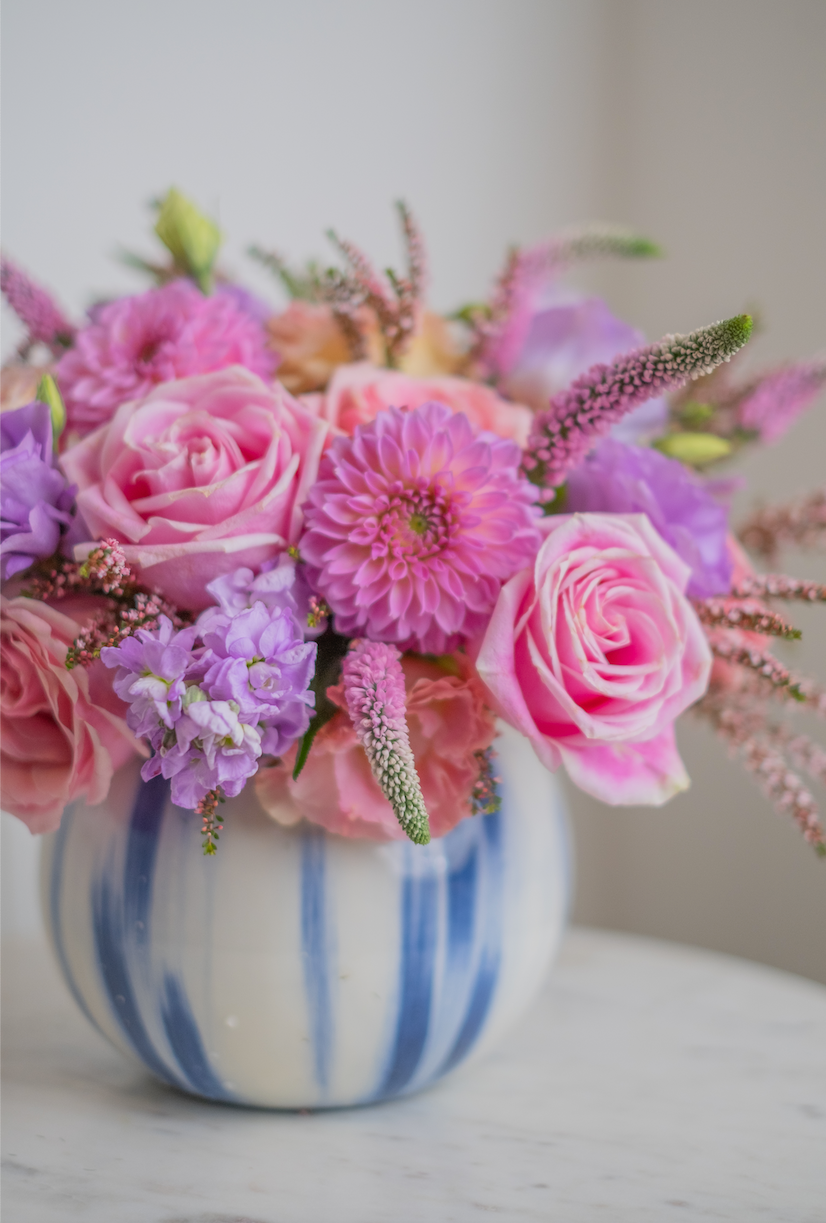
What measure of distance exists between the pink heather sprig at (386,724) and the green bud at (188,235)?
30cm

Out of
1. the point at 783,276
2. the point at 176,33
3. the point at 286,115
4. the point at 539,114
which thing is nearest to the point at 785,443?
the point at 783,276

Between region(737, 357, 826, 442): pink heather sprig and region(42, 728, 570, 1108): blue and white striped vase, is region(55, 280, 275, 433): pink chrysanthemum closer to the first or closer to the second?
region(42, 728, 570, 1108): blue and white striped vase

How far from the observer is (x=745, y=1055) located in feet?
2.19

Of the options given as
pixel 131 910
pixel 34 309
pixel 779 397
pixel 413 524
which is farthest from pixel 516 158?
pixel 131 910

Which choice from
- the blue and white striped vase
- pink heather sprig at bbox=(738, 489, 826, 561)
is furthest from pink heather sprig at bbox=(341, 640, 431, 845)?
pink heather sprig at bbox=(738, 489, 826, 561)

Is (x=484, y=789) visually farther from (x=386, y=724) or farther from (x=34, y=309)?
(x=34, y=309)

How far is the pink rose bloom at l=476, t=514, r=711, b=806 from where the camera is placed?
453mm

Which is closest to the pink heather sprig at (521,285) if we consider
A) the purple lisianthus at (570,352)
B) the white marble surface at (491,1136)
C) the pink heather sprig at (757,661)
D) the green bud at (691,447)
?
the purple lisianthus at (570,352)

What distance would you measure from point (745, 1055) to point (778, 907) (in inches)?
17.4

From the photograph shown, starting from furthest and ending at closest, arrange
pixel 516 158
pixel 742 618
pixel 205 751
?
1. pixel 516 158
2. pixel 742 618
3. pixel 205 751

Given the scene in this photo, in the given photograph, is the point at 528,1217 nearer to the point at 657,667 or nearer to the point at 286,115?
the point at 657,667

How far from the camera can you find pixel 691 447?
2.05 feet

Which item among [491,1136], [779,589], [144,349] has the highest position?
[144,349]

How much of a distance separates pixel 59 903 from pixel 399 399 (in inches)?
12.9
